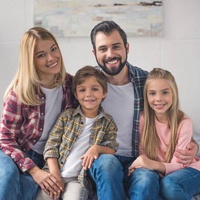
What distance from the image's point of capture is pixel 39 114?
5.05 ft

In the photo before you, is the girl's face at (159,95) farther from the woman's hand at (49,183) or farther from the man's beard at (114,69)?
the woman's hand at (49,183)

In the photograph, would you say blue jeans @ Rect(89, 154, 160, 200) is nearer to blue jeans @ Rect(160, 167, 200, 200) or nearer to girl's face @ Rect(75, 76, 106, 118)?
blue jeans @ Rect(160, 167, 200, 200)

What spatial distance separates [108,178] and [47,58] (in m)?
0.61

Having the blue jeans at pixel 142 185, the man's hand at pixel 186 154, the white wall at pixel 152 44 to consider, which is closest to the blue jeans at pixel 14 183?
the blue jeans at pixel 142 185

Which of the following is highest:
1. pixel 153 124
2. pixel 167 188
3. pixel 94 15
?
pixel 94 15

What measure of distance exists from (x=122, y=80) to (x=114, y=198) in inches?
25.0

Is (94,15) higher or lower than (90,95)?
higher

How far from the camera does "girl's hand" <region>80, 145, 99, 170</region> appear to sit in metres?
1.39

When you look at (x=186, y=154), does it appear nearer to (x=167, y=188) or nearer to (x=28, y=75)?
(x=167, y=188)

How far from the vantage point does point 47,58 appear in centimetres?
155

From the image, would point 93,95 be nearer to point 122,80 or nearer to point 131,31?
point 122,80

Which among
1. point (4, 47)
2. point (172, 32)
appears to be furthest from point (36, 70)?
point (172, 32)

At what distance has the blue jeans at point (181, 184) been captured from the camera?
1325 millimetres

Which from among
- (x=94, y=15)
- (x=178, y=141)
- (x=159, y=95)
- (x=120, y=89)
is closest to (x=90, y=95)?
(x=120, y=89)
